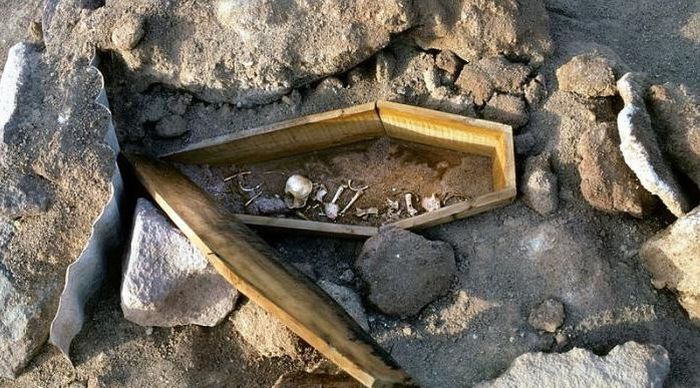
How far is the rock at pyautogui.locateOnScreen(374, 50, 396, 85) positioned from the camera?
506 cm

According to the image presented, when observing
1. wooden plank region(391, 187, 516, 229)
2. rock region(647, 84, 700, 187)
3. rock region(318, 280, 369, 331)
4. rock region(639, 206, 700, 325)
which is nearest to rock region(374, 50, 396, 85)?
wooden plank region(391, 187, 516, 229)

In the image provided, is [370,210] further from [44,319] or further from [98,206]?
[44,319]

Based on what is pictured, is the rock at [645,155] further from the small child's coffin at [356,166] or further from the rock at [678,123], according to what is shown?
the small child's coffin at [356,166]

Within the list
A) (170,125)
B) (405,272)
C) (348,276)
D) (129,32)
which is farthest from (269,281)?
(129,32)

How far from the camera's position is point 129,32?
4.86 meters

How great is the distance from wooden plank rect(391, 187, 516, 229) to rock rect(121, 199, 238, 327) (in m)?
1.08

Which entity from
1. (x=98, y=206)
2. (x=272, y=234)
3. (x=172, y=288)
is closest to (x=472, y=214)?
(x=272, y=234)

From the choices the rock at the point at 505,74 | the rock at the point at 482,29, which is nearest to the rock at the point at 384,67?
the rock at the point at 482,29

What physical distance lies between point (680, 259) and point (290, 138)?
235 centimetres

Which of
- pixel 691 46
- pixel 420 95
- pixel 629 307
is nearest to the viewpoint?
pixel 629 307

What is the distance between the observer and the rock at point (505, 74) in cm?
495

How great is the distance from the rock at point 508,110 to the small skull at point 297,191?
118 centimetres

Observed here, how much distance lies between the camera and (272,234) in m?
4.95

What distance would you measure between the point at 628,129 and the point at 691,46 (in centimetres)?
145
